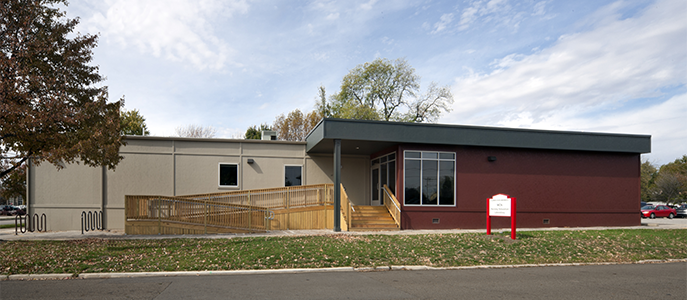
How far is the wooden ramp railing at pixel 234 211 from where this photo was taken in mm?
15008

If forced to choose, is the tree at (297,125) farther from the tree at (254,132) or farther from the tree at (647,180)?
the tree at (647,180)

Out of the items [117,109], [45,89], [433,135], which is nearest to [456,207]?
[433,135]

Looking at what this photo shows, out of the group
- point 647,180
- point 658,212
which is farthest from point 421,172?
point 647,180

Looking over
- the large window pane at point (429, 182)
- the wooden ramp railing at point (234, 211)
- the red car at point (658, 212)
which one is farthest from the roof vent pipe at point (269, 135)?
the red car at point (658, 212)

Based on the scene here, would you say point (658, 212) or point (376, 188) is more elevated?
point (376, 188)

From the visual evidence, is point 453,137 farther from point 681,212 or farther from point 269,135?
point 681,212

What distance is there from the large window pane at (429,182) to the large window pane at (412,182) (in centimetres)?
25

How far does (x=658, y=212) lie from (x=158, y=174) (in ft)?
117

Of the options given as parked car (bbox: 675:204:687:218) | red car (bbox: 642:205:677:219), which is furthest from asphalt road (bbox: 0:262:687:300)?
parked car (bbox: 675:204:687:218)

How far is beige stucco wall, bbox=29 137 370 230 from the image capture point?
688 inches

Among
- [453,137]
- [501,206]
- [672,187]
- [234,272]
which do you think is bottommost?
[672,187]

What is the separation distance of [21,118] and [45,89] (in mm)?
1062

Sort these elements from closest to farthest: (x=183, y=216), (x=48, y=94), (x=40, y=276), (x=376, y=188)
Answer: (x=40, y=276) < (x=48, y=94) < (x=183, y=216) < (x=376, y=188)

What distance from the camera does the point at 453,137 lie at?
56.3 feet
